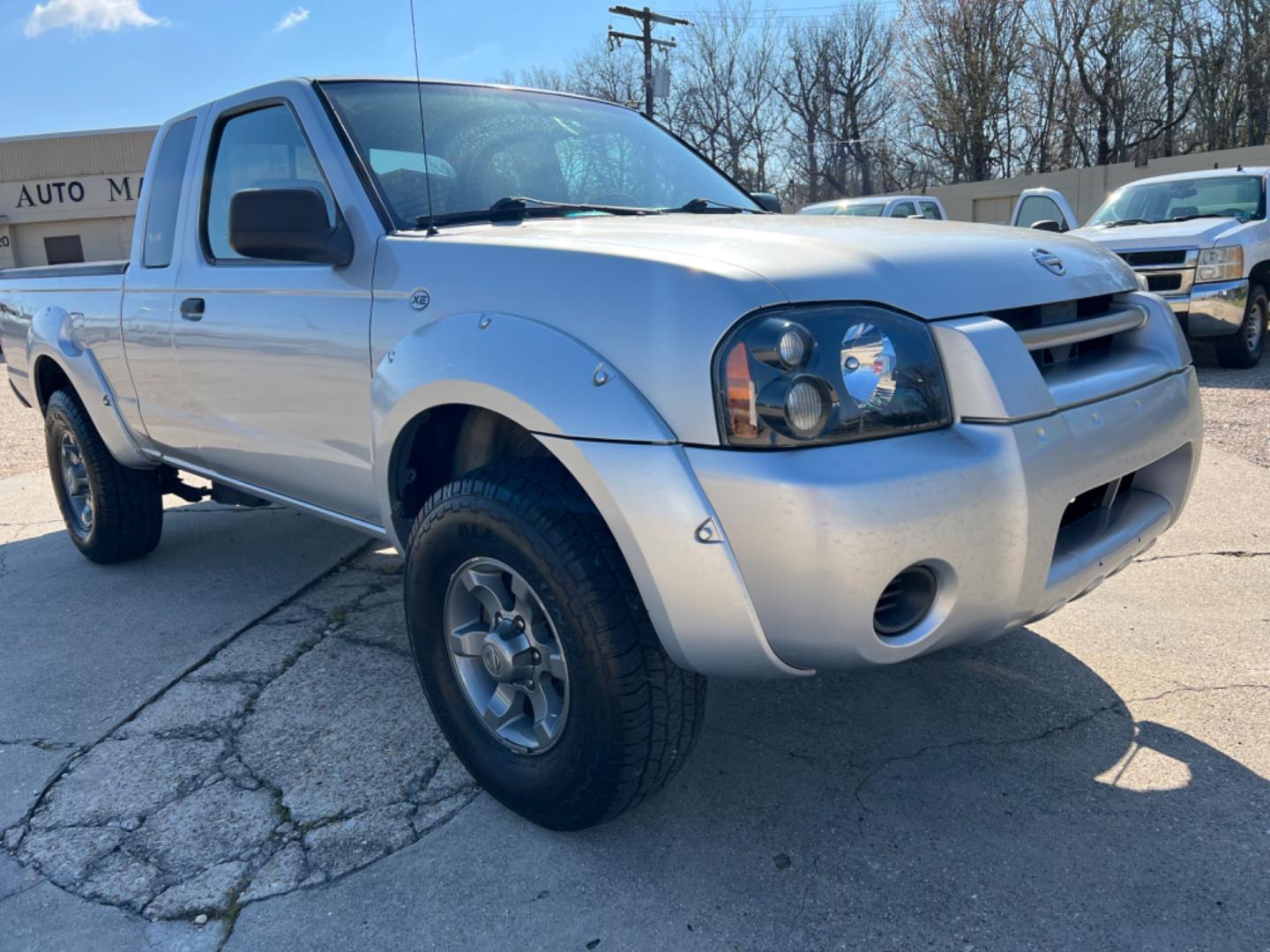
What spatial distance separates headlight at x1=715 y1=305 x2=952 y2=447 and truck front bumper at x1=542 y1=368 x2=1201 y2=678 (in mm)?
43

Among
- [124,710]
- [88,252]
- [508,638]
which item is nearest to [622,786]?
[508,638]

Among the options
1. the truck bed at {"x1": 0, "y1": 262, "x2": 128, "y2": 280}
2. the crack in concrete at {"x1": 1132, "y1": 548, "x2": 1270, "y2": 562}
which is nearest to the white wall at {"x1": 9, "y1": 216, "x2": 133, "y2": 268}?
the truck bed at {"x1": 0, "y1": 262, "x2": 128, "y2": 280}

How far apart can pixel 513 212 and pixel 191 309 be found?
1300 millimetres

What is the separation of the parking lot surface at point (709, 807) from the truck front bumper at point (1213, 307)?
5363mm

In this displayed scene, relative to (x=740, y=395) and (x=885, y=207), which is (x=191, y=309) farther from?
(x=885, y=207)

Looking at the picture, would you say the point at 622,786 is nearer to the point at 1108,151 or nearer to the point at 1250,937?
the point at 1250,937

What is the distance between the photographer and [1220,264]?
828 centimetres

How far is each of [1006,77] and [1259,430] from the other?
30049mm

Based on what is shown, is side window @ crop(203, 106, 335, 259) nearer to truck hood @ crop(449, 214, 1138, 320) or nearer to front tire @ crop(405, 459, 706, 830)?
truck hood @ crop(449, 214, 1138, 320)

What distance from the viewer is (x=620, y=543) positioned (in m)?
2.04

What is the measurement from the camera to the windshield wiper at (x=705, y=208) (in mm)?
3312

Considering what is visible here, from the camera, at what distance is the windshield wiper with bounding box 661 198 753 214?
10.9 ft

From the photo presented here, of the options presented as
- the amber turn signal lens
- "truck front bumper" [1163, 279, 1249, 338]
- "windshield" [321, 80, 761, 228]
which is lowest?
"truck front bumper" [1163, 279, 1249, 338]

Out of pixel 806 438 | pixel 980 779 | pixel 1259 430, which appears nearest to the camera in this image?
pixel 806 438
